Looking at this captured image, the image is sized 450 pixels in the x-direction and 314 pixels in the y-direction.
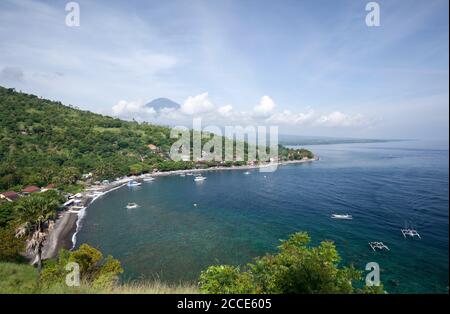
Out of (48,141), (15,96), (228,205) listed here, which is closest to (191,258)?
(228,205)

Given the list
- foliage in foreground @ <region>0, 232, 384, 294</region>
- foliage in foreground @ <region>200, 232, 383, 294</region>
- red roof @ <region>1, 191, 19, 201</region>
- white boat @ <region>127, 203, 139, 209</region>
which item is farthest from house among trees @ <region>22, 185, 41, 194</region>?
foliage in foreground @ <region>200, 232, 383, 294</region>

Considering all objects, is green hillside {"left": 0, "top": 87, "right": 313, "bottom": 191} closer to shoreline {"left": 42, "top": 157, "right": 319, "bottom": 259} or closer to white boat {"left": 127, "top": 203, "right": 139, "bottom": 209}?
shoreline {"left": 42, "top": 157, "right": 319, "bottom": 259}

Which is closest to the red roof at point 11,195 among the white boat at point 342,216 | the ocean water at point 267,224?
the ocean water at point 267,224

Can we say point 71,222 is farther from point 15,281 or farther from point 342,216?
point 342,216

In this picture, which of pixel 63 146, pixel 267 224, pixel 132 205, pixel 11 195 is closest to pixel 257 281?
pixel 267 224

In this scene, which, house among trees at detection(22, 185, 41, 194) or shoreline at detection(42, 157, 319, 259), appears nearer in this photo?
shoreline at detection(42, 157, 319, 259)

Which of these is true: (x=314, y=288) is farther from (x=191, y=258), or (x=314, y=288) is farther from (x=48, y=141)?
(x=48, y=141)
